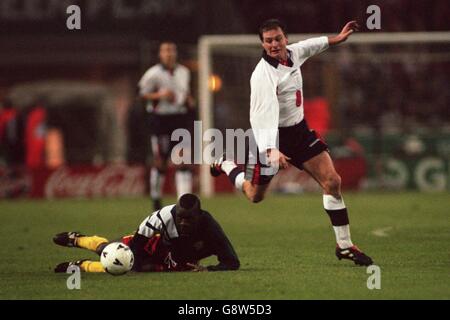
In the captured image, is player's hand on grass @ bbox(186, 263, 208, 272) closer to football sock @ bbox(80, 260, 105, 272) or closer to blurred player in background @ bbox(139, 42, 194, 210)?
football sock @ bbox(80, 260, 105, 272)

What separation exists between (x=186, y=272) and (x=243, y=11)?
1352cm

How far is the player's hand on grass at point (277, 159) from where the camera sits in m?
9.51

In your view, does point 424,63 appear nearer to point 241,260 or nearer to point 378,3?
point 378,3

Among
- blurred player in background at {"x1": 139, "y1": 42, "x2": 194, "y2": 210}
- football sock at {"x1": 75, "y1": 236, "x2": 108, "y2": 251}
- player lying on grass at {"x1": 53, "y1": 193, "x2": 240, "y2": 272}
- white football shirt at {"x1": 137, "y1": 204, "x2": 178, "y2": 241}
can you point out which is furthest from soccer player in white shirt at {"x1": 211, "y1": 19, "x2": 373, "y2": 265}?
blurred player in background at {"x1": 139, "y1": 42, "x2": 194, "y2": 210}

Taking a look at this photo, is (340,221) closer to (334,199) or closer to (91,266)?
(334,199)

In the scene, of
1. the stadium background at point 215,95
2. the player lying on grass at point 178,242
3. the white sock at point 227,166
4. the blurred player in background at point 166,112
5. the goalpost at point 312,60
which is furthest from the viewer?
the stadium background at point 215,95

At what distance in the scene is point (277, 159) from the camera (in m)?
9.58

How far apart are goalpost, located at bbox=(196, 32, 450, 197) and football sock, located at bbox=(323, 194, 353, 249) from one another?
11548mm

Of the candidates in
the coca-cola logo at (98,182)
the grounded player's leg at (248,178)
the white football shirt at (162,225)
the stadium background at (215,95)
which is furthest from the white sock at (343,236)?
the coca-cola logo at (98,182)

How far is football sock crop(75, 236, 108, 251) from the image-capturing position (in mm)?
10241

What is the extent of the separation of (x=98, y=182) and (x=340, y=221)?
13.4 m

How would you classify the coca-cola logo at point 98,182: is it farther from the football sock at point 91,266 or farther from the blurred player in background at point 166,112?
the football sock at point 91,266

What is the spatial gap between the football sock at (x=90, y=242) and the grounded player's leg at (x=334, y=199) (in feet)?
6.28

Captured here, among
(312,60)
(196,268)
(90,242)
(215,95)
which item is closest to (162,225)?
(196,268)
